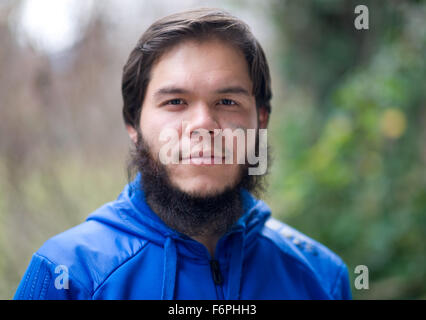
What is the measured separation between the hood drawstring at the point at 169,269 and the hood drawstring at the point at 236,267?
0.84 ft

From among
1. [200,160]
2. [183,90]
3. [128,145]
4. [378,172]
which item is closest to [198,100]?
[183,90]

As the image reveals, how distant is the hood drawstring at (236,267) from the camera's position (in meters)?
1.64

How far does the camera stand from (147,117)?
69.3 inches

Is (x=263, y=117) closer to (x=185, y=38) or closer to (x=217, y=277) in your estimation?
(x=185, y=38)

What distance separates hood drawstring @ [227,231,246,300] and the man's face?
0.89 feet

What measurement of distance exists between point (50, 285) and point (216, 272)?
2.19 ft

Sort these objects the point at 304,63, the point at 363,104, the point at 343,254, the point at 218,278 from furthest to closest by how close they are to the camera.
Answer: the point at 304,63 → the point at 343,254 → the point at 363,104 → the point at 218,278

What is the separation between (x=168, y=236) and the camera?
1.64m

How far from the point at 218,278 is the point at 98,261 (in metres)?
0.51

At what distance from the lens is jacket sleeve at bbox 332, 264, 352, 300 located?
6.16 ft

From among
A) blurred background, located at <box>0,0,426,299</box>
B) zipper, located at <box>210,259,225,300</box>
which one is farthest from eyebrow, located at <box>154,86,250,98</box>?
blurred background, located at <box>0,0,426,299</box>
